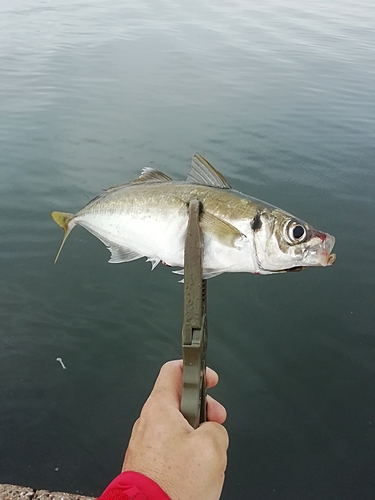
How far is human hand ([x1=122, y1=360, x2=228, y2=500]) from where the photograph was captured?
1.67m

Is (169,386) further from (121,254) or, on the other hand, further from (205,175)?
(205,175)

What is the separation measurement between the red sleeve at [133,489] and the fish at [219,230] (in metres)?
0.99

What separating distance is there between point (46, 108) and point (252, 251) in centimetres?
1142

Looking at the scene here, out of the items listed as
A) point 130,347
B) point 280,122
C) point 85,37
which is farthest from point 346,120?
point 85,37

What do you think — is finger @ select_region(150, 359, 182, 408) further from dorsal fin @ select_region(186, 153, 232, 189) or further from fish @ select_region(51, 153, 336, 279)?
dorsal fin @ select_region(186, 153, 232, 189)

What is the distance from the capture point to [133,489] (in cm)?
154

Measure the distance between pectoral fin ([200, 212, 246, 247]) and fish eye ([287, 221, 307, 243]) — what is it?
0.83 ft

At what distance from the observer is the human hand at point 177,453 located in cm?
167

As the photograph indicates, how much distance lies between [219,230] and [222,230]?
16 mm

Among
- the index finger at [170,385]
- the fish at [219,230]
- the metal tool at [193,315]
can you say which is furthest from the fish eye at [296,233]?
the index finger at [170,385]

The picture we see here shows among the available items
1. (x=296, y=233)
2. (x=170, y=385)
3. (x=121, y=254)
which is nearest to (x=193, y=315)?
(x=170, y=385)

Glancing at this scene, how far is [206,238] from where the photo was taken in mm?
2215

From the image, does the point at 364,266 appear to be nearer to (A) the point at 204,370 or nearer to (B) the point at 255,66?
(A) the point at 204,370

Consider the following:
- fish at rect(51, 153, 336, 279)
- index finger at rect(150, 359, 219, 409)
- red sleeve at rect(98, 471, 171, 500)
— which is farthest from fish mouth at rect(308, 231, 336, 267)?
red sleeve at rect(98, 471, 171, 500)
